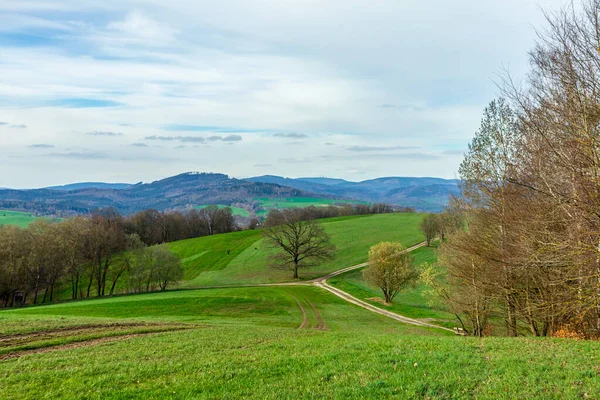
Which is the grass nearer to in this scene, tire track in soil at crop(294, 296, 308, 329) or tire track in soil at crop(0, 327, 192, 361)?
tire track in soil at crop(0, 327, 192, 361)

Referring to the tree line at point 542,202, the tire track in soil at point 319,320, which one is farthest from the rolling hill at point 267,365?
the tire track in soil at point 319,320

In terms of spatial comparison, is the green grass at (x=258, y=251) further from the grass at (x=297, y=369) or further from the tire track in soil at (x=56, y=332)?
the grass at (x=297, y=369)

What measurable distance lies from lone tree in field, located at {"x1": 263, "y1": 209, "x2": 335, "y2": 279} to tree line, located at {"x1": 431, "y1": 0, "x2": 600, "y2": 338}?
166ft

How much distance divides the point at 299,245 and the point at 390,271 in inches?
1062

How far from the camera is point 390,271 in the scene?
50.3 m

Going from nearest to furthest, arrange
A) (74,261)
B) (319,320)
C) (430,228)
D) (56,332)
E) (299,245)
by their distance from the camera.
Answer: (56,332)
(319,320)
(74,261)
(299,245)
(430,228)

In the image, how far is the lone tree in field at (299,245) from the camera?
7444 cm

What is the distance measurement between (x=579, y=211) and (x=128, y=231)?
368ft

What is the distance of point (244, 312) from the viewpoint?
41125mm

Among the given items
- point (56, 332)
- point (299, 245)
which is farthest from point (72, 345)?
point (299, 245)

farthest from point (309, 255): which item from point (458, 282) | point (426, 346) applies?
point (426, 346)

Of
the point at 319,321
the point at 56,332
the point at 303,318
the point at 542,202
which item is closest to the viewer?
the point at 542,202

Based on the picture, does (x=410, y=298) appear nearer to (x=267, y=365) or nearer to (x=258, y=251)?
(x=258, y=251)

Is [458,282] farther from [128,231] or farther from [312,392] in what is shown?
[128,231]
